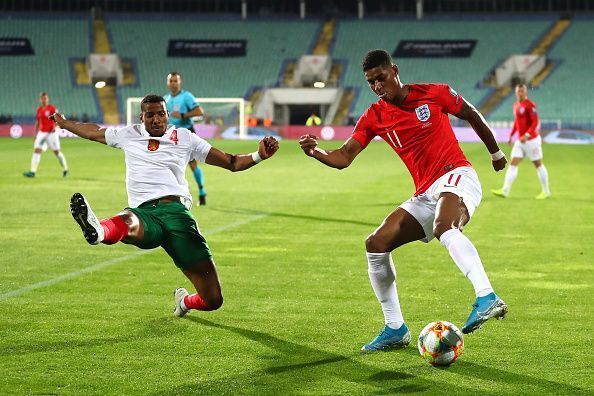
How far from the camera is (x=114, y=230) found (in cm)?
758

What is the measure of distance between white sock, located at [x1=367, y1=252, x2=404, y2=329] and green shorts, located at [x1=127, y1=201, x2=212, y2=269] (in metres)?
1.39

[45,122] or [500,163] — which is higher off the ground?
[500,163]

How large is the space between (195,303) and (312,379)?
6.70ft

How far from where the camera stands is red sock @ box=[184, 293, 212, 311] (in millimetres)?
8195

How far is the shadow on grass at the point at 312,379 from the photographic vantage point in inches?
242

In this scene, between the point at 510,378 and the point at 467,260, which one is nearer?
the point at 510,378

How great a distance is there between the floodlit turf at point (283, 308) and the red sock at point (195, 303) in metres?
0.15

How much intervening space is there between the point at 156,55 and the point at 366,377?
61258 mm

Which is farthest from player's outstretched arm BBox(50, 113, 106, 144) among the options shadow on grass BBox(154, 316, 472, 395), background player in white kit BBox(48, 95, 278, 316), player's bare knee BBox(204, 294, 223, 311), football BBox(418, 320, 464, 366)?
football BBox(418, 320, 464, 366)

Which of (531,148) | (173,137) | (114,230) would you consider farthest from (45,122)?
(114,230)

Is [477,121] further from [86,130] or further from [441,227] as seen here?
[86,130]

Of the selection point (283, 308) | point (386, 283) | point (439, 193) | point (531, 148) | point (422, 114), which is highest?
point (422, 114)

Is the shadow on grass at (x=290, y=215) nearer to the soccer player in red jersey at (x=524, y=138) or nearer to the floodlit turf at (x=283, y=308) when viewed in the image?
the floodlit turf at (x=283, y=308)

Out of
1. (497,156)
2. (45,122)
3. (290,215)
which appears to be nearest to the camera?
(497,156)
